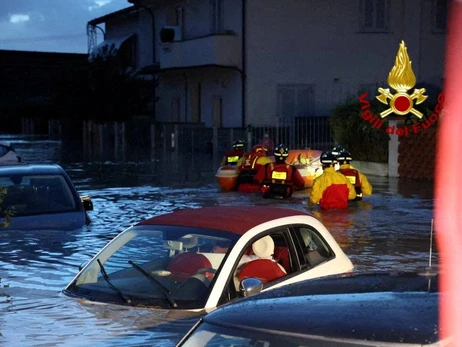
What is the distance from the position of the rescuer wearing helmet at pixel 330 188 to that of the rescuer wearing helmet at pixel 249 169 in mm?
3643

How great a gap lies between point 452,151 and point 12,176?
49.4 feet

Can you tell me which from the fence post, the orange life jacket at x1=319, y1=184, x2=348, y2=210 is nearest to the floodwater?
the orange life jacket at x1=319, y1=184, x2=348, y2=210

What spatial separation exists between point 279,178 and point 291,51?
16.7m

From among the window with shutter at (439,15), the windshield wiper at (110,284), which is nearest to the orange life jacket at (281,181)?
the windshield wiper at (110,284)

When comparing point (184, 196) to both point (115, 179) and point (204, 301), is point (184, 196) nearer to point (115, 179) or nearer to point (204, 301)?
point (115, 179)

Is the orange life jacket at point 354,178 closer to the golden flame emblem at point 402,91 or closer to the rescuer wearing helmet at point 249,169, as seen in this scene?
the rescuer wearing helmet at point 249,169

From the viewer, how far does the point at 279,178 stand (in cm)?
1909

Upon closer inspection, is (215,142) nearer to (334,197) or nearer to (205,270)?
(334,197)

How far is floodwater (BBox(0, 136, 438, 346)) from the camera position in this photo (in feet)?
22.4

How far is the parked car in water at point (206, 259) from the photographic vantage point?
6.83 m

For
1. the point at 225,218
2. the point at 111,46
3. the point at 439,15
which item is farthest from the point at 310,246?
the point at 111,46

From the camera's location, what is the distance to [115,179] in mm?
25516

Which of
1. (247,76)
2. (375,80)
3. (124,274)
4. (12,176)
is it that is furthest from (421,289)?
(375,80)

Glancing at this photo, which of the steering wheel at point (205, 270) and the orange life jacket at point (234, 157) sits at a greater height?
the orange life jacket at point (234, 157)
